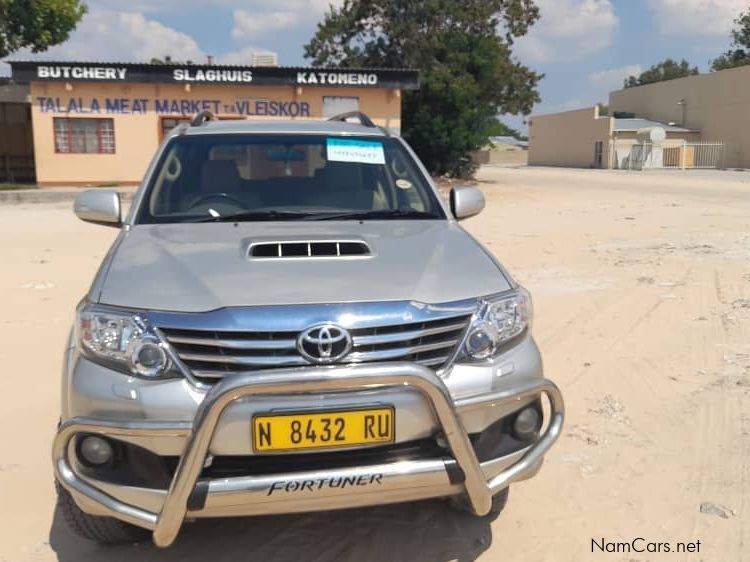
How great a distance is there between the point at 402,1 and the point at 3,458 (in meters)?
26.0

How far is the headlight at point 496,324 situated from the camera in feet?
8.05

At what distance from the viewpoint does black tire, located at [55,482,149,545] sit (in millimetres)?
2637

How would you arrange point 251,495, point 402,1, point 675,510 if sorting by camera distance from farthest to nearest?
point 402,1 → point 675,510 → point 251,495

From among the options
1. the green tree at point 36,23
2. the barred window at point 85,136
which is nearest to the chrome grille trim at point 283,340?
the barred window at point 85,136

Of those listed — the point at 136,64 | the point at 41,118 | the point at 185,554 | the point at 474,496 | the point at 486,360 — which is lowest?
the point at 185,554

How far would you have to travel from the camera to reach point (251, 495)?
2176 mm

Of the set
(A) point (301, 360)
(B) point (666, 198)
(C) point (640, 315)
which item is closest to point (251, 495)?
(A) point (301, 360)

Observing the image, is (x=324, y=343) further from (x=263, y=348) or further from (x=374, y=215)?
(x=374, y=215)

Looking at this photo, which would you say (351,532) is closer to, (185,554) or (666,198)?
(185,554)

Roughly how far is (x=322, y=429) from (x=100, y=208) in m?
1.91

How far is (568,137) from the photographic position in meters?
51.8


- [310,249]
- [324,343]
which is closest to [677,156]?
[310,249]

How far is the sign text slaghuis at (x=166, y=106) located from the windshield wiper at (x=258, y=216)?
1945 centimetres

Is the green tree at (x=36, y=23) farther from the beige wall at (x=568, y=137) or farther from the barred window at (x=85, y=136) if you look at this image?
the beige wall at (x=568, y=137)
